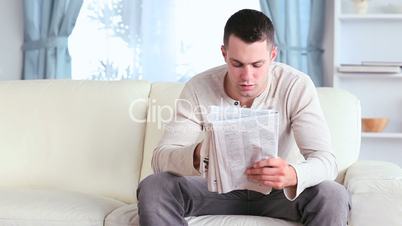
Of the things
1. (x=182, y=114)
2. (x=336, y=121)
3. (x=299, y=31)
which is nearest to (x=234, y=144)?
(x=182, y=114)

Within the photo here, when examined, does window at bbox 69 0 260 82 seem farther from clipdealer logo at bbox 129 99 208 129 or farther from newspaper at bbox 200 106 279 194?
newspaper at bbox 200 106 279 194

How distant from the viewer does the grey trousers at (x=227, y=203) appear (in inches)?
71.5

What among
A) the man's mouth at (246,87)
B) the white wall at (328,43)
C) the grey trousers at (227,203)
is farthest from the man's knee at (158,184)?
the white wall at (328,43)

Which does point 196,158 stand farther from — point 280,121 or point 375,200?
point 375,200

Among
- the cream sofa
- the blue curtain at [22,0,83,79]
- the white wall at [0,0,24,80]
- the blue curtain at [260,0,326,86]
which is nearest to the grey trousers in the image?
the cream sofa

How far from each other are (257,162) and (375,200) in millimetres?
442

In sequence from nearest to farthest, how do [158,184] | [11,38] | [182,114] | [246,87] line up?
[158,184]
[246,87]
[182,114]
[11,38]

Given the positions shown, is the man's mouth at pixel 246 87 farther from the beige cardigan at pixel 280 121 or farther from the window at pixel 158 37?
the window at pixel 158 37

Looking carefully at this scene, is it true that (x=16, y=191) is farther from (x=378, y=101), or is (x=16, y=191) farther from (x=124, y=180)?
(x=378, y=101)

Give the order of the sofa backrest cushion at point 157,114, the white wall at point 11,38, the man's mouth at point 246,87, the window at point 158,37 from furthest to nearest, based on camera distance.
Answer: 1. the white wall at point 11,38
2. the window at point 158,37
3. the sofa backrest cushion at point 157,114
4. the man's mouth at point 246,87

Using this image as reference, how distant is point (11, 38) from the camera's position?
3.92 m

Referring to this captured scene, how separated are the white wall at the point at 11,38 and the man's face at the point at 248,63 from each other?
2212mm

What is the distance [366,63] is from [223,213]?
1.66 m

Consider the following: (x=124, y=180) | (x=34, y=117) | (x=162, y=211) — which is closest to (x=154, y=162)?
(x=162, y=211)
